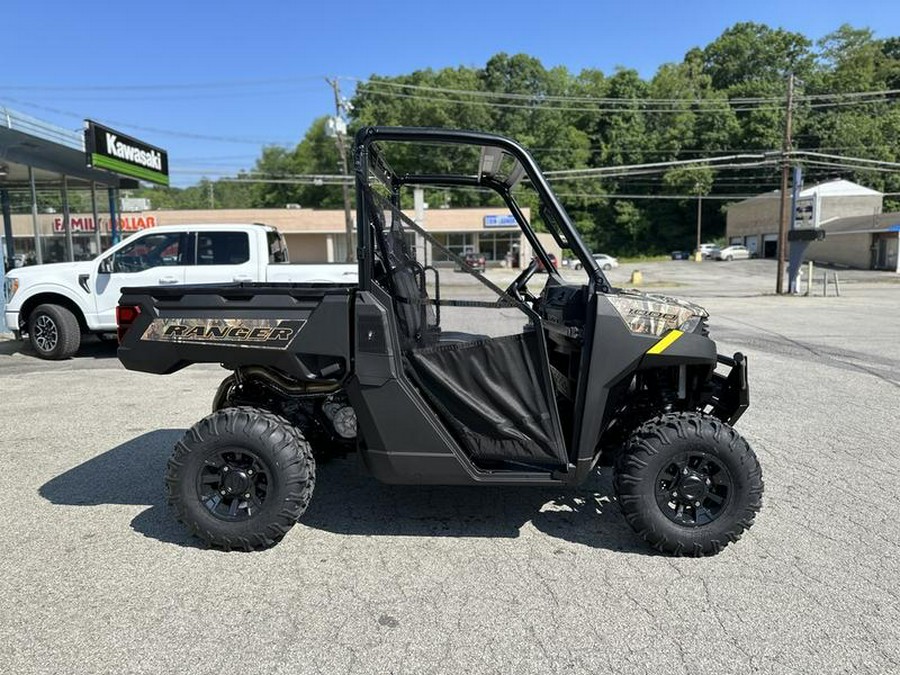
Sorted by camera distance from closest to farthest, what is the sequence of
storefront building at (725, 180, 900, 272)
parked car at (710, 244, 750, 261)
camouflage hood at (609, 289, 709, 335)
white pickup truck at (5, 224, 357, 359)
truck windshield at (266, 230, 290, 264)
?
1. camouflage hood at (609, 289, 709, 335)
2. white pickup truck at (5, 224, 357, 359)
3. truck windshield at (266, 230, 290, 264)
4. storefront building at (725, 180, 900, 272)
5. parked car at (710, 244, 750, 261)

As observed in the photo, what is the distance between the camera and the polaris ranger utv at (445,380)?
10.8 feet

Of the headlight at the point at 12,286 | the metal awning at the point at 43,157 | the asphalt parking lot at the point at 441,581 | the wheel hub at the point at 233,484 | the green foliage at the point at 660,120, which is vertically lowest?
the asphalt parking lot at the point at 441,581

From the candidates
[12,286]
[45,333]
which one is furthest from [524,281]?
[12,286]

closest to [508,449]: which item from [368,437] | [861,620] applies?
[368,437]

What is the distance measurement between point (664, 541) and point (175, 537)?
2.71 metres

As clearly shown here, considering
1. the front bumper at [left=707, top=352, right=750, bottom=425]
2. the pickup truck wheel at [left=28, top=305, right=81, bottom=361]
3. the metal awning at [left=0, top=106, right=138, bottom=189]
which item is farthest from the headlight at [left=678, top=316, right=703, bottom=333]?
the metal awning at [left=0, top=106, right=138, bottom=189]

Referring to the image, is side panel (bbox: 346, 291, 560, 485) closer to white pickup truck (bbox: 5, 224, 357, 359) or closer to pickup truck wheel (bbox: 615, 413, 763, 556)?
pickup truck wheel (bbox: 615, 413, 763, 556)

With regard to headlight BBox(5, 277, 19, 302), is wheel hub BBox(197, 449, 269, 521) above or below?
below

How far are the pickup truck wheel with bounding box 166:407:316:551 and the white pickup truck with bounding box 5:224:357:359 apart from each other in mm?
5997

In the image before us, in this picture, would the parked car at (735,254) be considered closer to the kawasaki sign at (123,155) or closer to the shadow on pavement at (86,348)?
the kawasaki sign at (123,155)

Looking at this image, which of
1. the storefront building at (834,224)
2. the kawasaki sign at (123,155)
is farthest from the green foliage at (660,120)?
the kawasaki sign at (123,155)

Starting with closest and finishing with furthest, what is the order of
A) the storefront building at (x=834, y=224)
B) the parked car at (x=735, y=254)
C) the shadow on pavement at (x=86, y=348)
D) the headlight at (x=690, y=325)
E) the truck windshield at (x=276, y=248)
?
1. the headlight at (x=690, y=325)
2. the truck windshield at (x=276, y=248)
3. the shadow on pavement at (x=86, y=348)
4. the storefront building at (x=834, y=224)
5. the parked car at (x=735, y=254)

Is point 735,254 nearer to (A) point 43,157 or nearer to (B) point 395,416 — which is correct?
(A) point 43,157

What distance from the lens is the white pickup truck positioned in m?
9.27
